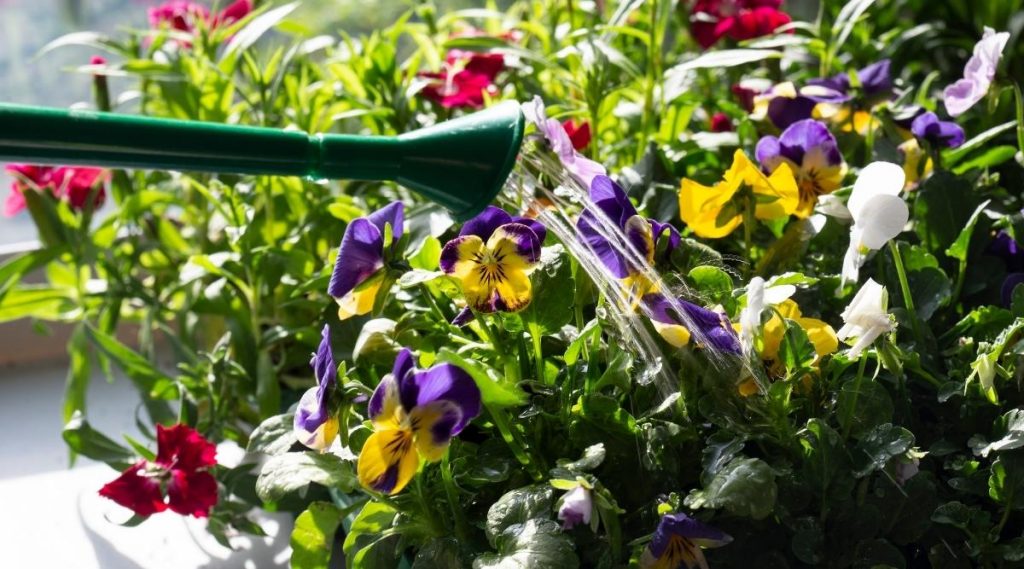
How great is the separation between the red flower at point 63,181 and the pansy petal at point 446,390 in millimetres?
625

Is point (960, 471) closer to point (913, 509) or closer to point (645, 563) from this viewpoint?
point (913, 509)

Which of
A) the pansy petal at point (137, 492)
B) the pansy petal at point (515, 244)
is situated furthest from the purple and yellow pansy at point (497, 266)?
the pansy petal at point (137, 492)

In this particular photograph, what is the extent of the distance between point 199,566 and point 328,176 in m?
0.48

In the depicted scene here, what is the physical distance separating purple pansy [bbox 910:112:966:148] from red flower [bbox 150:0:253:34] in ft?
2.16

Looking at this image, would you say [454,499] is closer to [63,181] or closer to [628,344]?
[628,344]

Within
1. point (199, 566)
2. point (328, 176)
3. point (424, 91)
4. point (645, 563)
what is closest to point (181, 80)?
point (424, 91)

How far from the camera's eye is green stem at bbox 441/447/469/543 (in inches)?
22.4

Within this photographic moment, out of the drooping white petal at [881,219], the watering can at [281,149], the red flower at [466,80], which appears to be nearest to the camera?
the watering can at [281,149]

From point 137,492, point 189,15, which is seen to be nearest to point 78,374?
point 137,492

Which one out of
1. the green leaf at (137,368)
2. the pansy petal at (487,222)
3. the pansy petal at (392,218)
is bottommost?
the green leaf at (137,368)

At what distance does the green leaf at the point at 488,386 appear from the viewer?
0.51 metres

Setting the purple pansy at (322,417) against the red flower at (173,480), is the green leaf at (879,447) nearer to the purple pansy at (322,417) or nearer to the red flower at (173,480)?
the purple pansy at (322,417)

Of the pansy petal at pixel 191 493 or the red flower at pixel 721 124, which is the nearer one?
the pansy petal at pixel 191 493

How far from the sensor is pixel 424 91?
0.95 meters
